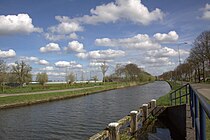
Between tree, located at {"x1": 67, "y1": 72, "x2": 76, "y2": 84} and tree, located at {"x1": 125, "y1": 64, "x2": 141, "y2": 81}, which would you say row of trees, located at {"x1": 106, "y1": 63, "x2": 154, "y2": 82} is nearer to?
tree, located at {"x1": 125, "y1": 64, "x2": 141, "y2": 81}

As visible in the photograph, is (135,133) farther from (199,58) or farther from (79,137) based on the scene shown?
(199,58)

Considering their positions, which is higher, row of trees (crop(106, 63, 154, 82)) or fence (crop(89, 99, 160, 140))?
row of trees (crop(106, 63, 154, 82))

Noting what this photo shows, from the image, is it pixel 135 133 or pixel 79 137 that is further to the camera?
pixel 79 137

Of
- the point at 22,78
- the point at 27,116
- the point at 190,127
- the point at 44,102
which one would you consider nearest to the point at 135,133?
the point at 190,127

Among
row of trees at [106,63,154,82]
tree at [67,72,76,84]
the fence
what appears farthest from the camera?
row of trees at [106,63,154,82]

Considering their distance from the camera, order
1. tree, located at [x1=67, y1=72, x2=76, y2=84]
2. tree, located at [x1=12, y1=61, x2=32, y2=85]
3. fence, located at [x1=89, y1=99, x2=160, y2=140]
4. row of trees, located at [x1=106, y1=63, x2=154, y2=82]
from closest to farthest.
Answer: fence, located at [x1=89, y1=99, x2=160, y2=140] < tree, located at [x1=12, y1=61, x2=32, y2=85] < tree, located at [x1=67, y1=72, x2=76, y2=84] < row of trees, located at [x1=106, y1=63, x2=154, y2=82]

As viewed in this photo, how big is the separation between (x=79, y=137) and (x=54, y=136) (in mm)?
1562

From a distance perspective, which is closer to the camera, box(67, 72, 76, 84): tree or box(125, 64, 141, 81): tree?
box(67, 72, 76, 84): tree

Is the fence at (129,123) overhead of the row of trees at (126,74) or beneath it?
beneath

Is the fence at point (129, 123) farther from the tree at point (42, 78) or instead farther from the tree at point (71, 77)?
the tree at point (71, 77)

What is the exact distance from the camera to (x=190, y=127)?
819cm

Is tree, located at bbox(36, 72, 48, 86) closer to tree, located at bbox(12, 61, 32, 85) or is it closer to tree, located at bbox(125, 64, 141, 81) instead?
tree, located at bbox(12, 61, 32, 85)

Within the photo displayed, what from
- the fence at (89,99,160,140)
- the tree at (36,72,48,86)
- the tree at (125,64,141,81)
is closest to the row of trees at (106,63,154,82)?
the tree at (125,64,141,81)

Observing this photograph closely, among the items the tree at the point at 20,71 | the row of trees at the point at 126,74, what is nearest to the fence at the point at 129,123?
the tree at the point at 20,71
